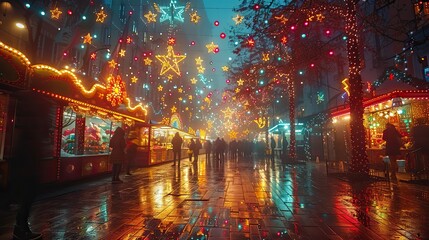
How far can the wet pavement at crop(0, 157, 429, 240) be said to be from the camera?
12.7 ft

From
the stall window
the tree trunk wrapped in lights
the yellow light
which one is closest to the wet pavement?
the tree trunk wrapped in lights

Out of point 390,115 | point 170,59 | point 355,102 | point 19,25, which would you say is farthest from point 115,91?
point 390,115

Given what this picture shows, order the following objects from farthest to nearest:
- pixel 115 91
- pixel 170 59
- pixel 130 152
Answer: pixel 170 59, pixel 115 91, pixel 130 152

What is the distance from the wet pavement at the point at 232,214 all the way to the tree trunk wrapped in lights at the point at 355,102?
220 cm

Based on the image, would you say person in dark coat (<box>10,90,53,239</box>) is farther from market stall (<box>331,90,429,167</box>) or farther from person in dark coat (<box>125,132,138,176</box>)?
market stall (<box>331,90,429,167</box>)

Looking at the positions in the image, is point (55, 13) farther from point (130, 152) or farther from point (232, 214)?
point (232, 214)

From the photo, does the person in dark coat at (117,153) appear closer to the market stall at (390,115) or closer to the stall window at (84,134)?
the stall window at (84,134)

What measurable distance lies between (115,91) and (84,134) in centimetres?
326

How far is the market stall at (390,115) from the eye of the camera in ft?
38.6

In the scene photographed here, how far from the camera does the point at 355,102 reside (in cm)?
1013

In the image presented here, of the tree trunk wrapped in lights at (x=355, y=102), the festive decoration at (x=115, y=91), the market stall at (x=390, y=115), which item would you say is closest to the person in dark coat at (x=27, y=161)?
the festive decoration at (x=115, y=91)

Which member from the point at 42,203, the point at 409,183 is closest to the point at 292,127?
the point at 409,183

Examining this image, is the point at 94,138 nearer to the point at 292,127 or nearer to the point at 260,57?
the point at 292,127

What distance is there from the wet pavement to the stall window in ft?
11.9
